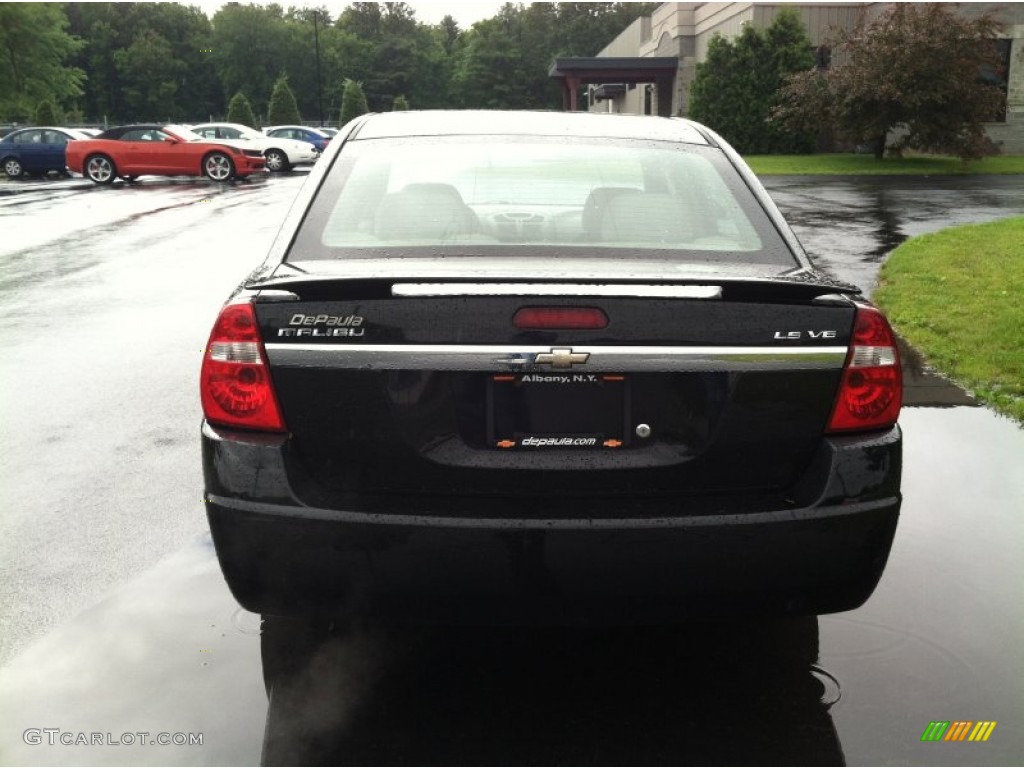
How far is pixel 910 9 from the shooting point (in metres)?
28.7

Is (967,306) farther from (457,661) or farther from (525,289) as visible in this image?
(525,289)

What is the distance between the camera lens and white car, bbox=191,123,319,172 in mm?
33184

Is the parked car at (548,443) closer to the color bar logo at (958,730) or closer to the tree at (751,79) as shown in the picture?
the color bar logo at (958,730)

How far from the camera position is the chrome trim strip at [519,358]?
265 centimetres

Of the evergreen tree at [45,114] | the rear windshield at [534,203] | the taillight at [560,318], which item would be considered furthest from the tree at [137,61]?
the taillight at [560,318]

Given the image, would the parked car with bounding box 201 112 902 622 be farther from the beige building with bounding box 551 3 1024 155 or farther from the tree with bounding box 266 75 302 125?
the tree with bounding box 266 75 302 125

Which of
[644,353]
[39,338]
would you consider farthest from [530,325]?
[39,338]

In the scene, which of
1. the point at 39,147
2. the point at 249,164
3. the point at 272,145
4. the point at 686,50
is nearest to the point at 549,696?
the point at 249,164

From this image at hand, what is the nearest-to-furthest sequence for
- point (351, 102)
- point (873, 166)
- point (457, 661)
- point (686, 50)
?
point (457, 661) < point (873, 166) < point (686, 50) < point (351, 102)

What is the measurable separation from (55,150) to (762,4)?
25.1 meters

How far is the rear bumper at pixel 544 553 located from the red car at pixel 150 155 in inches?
1091

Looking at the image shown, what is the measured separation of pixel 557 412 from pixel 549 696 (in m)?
0.95

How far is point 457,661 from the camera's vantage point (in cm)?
334

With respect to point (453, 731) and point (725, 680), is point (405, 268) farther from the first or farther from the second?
point (725, 680)
